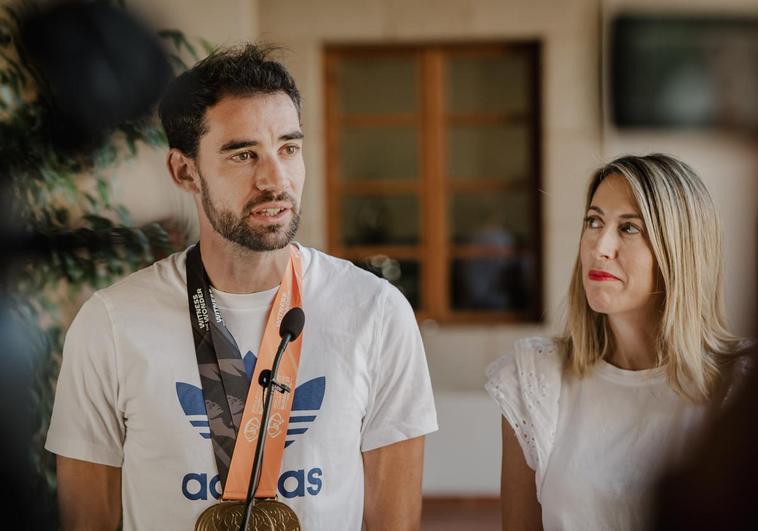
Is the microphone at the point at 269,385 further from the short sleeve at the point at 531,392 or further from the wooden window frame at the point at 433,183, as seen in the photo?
the wooden window frame at the point at 433,183

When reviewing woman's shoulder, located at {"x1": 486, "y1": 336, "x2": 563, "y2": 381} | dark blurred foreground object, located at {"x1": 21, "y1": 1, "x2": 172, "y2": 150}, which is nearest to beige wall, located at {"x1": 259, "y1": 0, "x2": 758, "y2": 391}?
dark blurred foreground object, located at {"x1": 21, "y1": 1, "x2": 172, "y2": 150}

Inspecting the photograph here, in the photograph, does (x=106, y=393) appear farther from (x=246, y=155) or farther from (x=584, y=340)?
(x=584, y=340)

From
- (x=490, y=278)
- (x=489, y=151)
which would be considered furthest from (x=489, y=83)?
(x=490, y=278)

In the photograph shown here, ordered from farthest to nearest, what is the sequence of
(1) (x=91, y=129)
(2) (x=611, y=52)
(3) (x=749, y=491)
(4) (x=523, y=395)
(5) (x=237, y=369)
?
(2) (x=611, y=52), (1) (x=91, y=129), (4) (x=523, y=395), (5) (x=237, y=369), (3) (x=749, y=491)

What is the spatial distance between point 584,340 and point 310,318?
0.57 m

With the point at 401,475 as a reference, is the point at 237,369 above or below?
above

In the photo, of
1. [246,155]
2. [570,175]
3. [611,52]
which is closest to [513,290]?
[570,175]

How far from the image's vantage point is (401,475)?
5.29ft

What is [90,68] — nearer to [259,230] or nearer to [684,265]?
[259,230]

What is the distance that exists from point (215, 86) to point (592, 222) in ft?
2.59

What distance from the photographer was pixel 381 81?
5176 mm

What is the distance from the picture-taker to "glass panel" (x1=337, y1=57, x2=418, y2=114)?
17.0 ft

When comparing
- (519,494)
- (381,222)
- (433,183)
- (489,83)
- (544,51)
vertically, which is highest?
(544,51)

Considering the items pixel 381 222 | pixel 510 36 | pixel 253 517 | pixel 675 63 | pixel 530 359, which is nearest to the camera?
pixel 253 517
